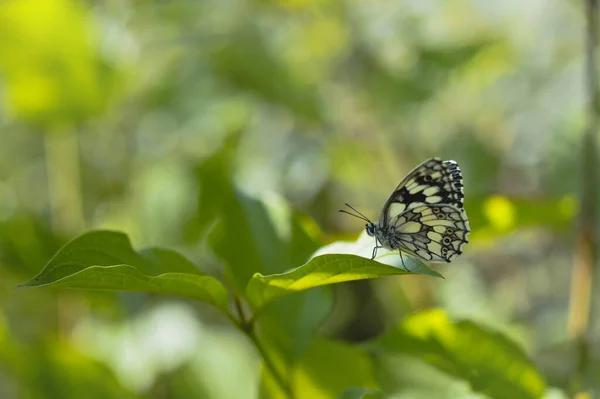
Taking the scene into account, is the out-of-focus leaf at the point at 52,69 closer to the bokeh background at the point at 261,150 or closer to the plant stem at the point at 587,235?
the bokeh background at the point at 261,150

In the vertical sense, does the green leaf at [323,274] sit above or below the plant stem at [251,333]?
above

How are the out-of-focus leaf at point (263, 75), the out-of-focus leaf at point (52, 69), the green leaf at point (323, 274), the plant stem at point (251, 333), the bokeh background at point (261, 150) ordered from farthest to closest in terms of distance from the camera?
the out-of-focus leaf at point (263, 75), the out-of-focus leaf at point (52, 69), the bokeh background at point (261, 150), the plant stem at point (251, 333), the green leaf at point (323, 274)

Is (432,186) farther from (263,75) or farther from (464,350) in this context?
(263,75)

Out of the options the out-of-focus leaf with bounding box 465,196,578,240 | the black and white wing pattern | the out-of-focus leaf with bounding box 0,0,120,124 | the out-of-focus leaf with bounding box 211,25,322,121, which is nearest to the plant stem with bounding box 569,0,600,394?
the out-of-focus leaf with bounding box 465,196,578,240

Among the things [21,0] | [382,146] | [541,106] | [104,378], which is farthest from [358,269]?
[541,106]

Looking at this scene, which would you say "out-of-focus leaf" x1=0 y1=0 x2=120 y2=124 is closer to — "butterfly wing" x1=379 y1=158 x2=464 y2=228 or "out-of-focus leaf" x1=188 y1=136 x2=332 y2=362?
"out-of-focus leaf" x1=188 y1=136 x2=332 y2=362

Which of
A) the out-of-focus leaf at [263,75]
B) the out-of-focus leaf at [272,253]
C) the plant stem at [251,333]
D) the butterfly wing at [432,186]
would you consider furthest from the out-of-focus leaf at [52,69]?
the plant stem at [251,333]

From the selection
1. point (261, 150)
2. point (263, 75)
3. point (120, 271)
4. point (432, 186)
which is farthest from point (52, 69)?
point (120, 271)
